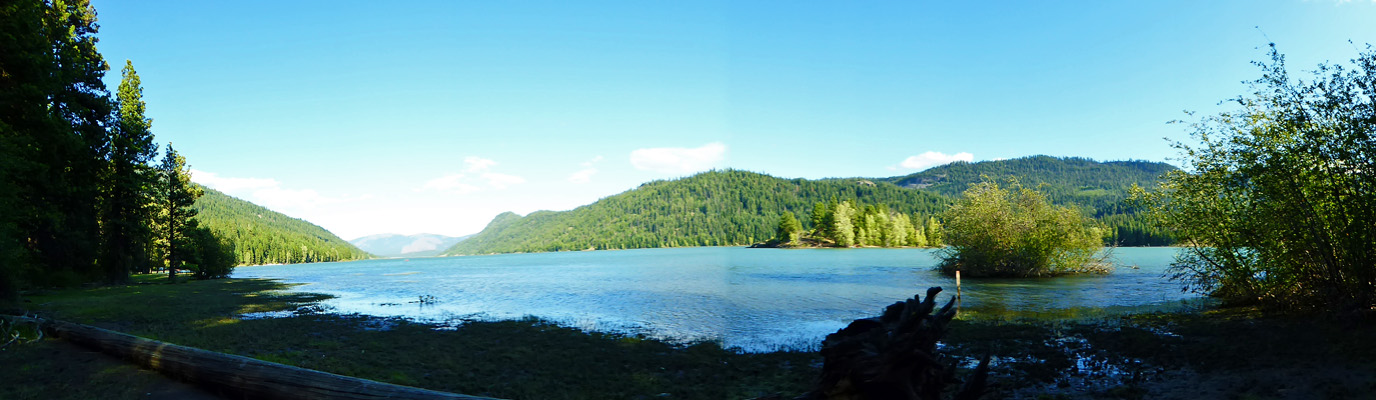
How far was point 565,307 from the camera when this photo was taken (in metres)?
24.6

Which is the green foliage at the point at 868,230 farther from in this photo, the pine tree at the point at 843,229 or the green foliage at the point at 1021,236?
the green foliage at the point at 1021,236

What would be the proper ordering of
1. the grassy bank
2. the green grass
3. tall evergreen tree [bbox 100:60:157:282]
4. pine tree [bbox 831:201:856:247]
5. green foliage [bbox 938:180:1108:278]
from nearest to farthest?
the grassy bank → the green grass → tall evergreen tree [bbox 100:60:157:282] → green foliage [bbox 938:180:1108:278] → pine tree [bbox 831:201:856:247]

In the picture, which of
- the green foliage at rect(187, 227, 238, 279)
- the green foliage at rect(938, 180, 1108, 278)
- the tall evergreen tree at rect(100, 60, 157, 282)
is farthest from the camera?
the green foliage at rect(187, 227, 238, 279)

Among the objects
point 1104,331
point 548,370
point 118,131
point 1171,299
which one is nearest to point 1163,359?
point 1104,331

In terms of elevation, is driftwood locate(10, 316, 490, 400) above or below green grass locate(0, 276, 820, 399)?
above

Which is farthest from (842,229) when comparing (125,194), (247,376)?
(247,376)

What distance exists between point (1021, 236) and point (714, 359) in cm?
3155

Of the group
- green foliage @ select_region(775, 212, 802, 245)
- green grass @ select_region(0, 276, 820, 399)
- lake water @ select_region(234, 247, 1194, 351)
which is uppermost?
green foliage @ select_region(775, 212, 802, 245)

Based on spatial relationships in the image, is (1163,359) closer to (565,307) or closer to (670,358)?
(670,358)

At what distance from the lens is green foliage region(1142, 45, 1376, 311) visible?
11008 millimetres

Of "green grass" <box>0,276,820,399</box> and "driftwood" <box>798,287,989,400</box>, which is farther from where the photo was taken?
"green grass" <box>0,276,820,399</box>

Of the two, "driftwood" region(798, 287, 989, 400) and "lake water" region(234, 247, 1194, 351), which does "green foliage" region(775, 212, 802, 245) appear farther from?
"driftwood" region(798, 287, 989, 400)

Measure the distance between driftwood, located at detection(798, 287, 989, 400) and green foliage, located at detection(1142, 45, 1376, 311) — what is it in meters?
10.9

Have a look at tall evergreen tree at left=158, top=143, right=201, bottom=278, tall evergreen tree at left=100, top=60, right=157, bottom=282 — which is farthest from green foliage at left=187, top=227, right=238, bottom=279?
tall evergreen tree at left=100, top=60, right=157, bottom=282
